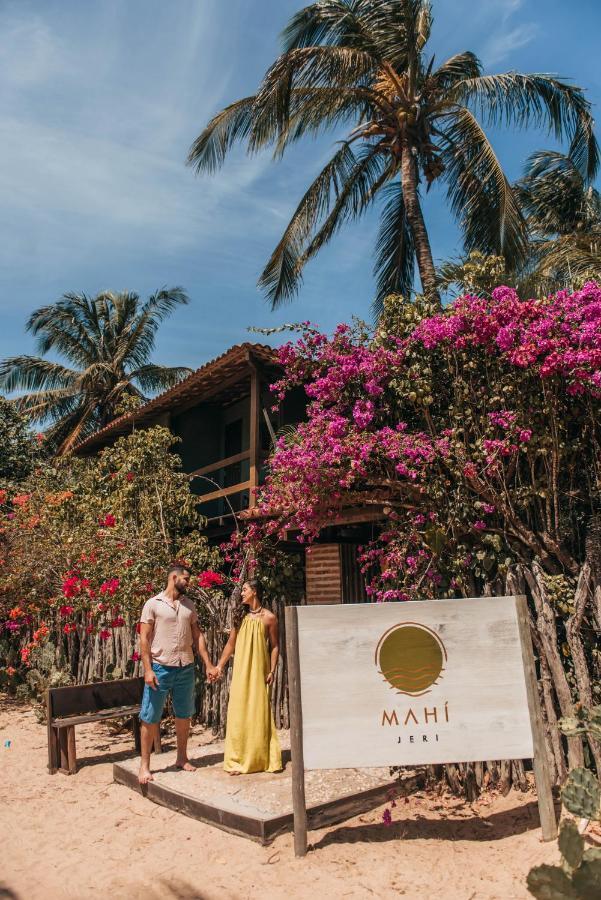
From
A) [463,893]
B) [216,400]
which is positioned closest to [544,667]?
[463,893]

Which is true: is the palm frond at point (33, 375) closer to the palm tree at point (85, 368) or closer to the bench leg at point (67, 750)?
the palm tree at point (85, 368)

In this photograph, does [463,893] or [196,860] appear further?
[196,860]

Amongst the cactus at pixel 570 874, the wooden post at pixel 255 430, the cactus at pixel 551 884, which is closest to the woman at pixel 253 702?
the cactus at pixel 570 874

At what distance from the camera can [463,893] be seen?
134 inches

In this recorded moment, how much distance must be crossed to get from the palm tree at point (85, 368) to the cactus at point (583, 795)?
19.5 metres

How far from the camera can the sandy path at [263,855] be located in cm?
353

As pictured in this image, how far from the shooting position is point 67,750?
235 inches

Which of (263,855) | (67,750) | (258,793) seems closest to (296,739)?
(263,855)

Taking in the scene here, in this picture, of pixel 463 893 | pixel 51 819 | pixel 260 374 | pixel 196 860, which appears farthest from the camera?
pixel 260 374

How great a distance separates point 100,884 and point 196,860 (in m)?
0.54

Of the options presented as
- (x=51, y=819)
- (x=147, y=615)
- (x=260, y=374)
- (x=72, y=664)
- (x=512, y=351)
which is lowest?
(x=51, y=819)

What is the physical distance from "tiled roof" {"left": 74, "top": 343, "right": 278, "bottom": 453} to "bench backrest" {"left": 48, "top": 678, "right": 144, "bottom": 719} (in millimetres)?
4611

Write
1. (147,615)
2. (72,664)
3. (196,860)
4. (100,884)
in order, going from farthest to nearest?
(72,664)
(147,615)
(196,860)
(100,884)

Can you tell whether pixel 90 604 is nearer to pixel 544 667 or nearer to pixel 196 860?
pixel 196 860
